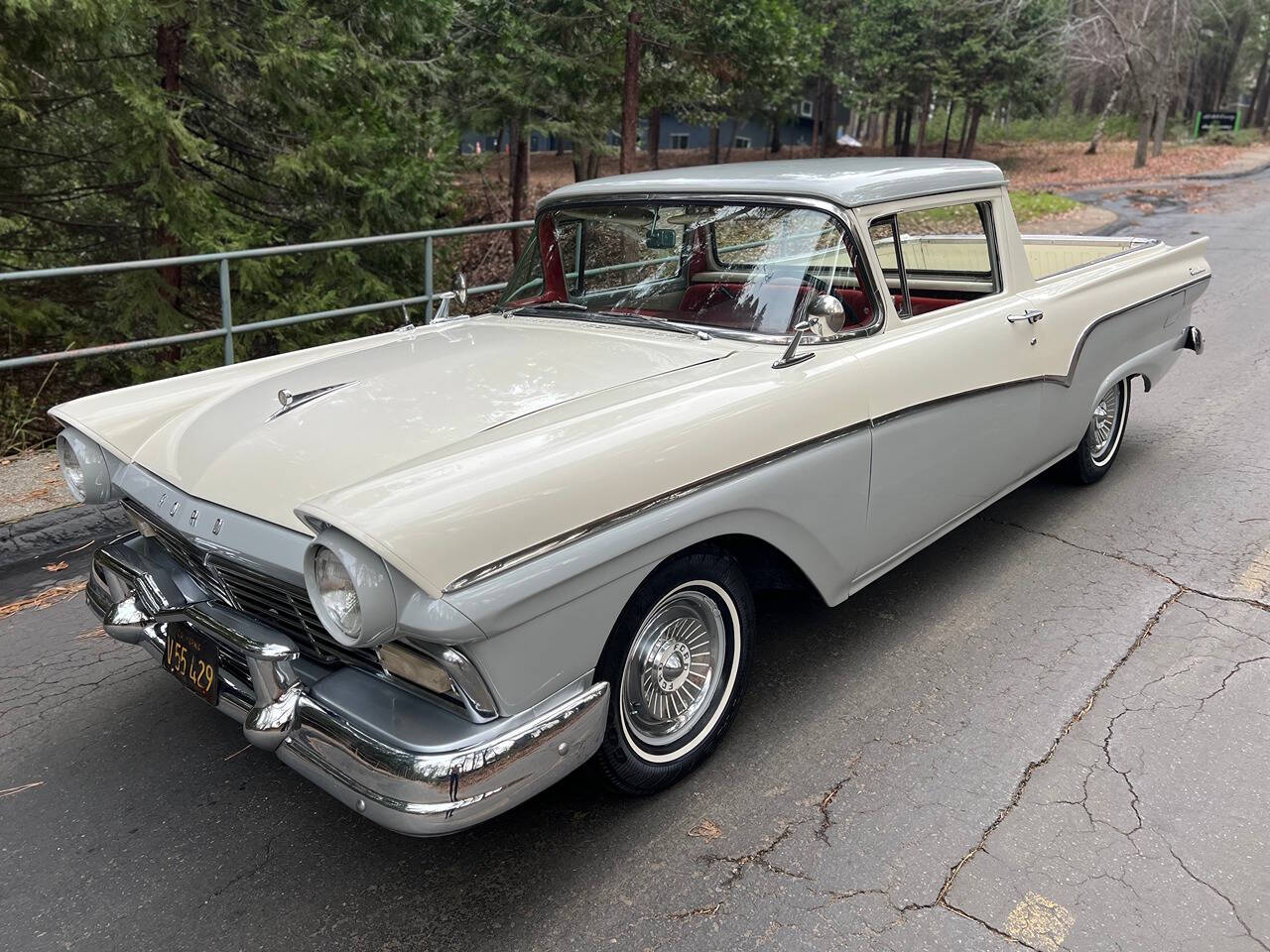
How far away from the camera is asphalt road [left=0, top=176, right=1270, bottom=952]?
7.82 feet

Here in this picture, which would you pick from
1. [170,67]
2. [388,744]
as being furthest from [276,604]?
[170,67]

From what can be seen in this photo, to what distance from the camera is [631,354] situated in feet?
10.6

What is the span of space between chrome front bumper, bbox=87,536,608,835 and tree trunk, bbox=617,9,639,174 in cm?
1255

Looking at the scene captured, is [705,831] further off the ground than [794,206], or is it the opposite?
[794,206]

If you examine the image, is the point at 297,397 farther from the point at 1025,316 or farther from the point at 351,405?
the point at 1025,316

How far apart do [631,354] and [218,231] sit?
6.68 meters

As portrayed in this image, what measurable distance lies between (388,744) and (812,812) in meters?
1.24

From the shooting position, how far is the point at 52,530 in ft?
15.8

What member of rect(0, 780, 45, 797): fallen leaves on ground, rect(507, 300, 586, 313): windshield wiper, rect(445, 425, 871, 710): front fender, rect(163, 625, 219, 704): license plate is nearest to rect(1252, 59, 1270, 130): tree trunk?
rect(507, 300, 586, 313): windshield wiper

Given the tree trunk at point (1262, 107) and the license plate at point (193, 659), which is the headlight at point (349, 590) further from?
the tree trunk at point (1262, 107)

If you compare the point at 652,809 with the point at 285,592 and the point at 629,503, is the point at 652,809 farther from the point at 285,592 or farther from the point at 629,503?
the point at 285,592

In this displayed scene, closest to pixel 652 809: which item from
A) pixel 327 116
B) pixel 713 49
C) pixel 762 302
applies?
pixel 762 302

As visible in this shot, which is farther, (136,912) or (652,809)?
(652,809)

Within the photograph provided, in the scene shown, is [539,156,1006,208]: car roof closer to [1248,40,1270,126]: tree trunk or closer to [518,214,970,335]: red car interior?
[518,214,970,335]: red car interior
